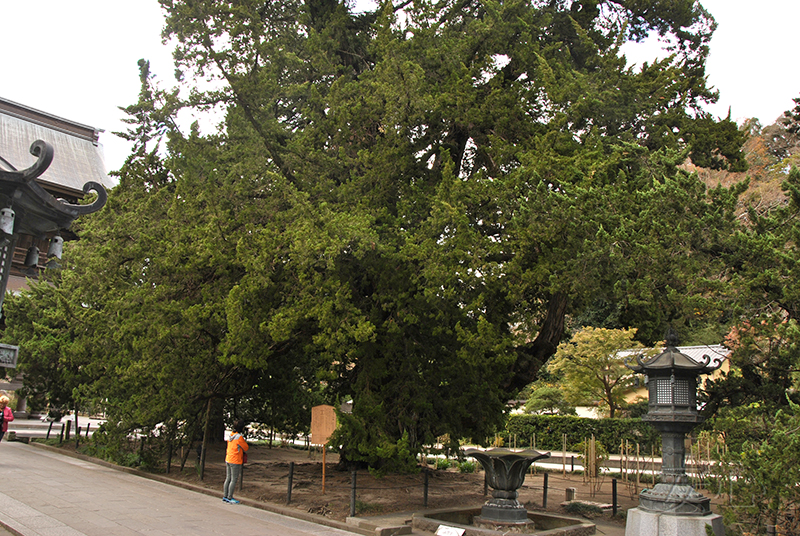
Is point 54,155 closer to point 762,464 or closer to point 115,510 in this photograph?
point 115,510

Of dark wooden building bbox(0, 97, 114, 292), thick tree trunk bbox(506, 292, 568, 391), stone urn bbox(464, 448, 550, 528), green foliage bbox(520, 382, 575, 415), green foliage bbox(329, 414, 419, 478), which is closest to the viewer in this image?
stone urn bbox(464, 448, 550, 528)

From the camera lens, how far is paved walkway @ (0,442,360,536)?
28.7ft

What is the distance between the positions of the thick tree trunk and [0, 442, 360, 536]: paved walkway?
6596mm

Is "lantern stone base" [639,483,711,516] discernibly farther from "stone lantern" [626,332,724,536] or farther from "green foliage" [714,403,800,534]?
"green foliage" [714,403,800,534]

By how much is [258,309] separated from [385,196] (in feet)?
15.0

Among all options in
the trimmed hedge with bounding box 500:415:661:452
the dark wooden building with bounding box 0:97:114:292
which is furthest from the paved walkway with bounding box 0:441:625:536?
the trimmed hedge with bounding box 500:415:661:452

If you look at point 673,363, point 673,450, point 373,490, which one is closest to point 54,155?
point 373,490

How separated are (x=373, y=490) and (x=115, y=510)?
671cm

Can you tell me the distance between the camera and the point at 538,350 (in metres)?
15.1

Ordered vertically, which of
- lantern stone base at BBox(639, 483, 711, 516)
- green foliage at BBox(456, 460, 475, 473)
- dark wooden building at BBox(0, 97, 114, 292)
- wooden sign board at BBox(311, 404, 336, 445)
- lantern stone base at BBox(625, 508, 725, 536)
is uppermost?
dark wooden building at BBox(0, 97, 114, 292)

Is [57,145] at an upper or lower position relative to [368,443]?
upper

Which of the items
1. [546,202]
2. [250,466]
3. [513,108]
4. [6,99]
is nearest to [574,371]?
[250,466]

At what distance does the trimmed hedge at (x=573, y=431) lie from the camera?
30023 millimetres

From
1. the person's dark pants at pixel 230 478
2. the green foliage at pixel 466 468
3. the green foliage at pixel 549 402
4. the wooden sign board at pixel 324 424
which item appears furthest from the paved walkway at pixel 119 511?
the green foliage at pixel 549 402
